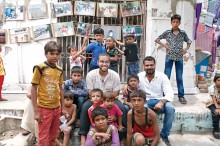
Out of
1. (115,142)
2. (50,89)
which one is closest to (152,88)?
(115,142)

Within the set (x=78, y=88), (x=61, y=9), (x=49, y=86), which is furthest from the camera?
(x=61, y=9)

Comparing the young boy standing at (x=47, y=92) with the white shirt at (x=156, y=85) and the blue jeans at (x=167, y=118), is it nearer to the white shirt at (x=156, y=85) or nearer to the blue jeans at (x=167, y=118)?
the white shirt at (x=156, y=85)

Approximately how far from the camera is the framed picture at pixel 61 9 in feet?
22.0

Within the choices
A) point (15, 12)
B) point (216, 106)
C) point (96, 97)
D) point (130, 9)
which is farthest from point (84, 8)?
point (216, 106)

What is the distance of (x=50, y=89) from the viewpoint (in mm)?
3877

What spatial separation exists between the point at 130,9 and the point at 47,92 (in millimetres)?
3604

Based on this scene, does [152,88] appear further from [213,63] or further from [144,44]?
[213,63]

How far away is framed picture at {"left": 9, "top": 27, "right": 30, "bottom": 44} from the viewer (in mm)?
6859

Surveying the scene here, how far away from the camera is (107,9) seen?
22.2 feet

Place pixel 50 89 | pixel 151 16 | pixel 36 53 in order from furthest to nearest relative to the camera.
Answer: pixel 36 53, pixel 151 16, pixel 50 89

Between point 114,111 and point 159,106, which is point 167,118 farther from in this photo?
point 114,111

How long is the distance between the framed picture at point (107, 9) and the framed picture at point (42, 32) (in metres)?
1.20

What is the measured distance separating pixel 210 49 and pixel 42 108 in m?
8.75

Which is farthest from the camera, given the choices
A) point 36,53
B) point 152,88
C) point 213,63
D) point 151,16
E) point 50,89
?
point 213,63
